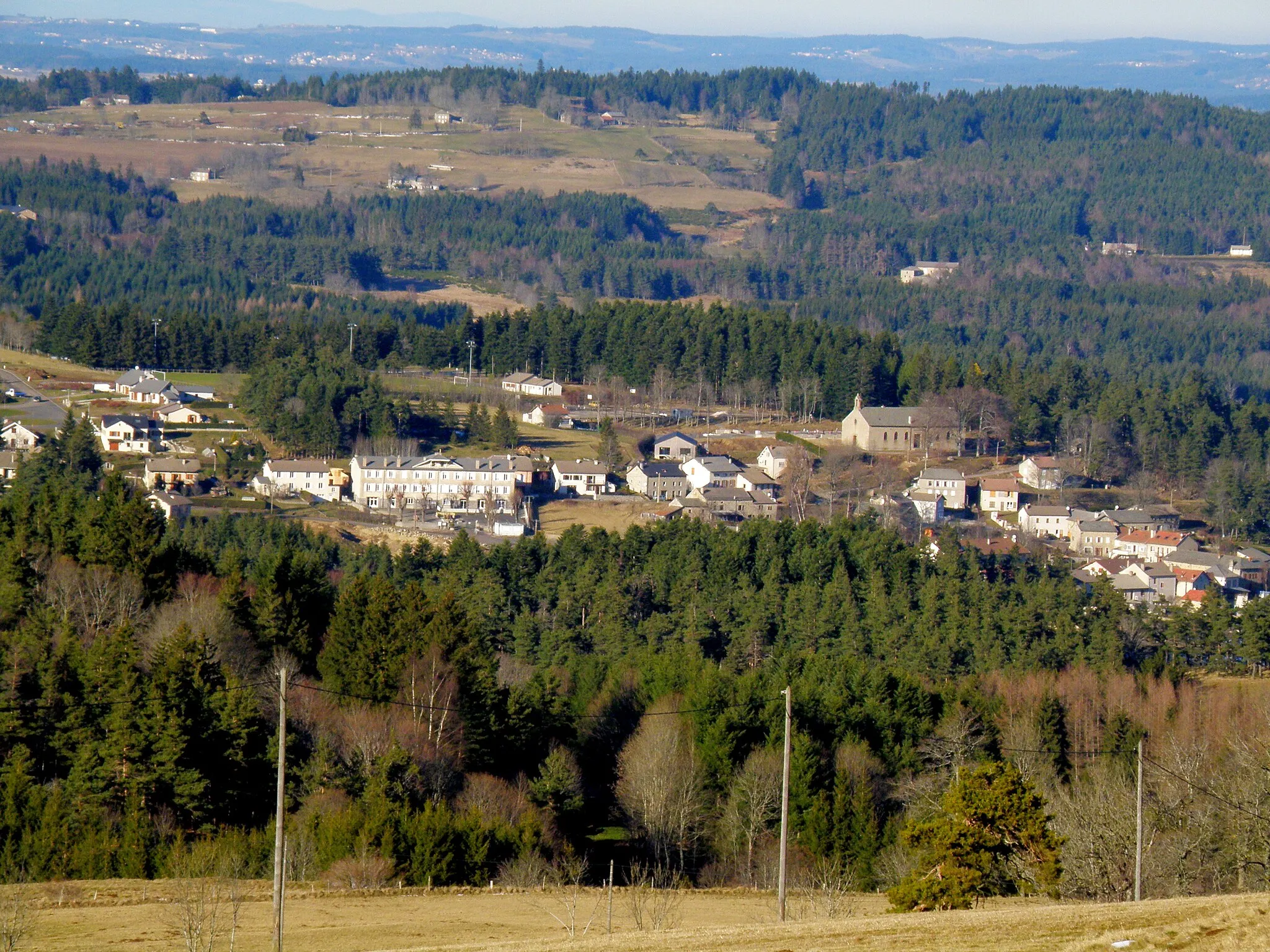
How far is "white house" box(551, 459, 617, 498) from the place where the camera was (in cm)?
5900

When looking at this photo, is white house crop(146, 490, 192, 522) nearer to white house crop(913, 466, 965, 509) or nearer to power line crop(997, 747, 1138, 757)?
white house crop(913, 466, 965, 509)

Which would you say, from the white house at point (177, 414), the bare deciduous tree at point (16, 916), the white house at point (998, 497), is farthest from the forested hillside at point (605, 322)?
the bare deciduous tree at point (16, 916)

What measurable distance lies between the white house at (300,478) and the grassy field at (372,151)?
238 ft

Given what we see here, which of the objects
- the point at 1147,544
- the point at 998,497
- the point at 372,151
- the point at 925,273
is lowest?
the point at 925,273

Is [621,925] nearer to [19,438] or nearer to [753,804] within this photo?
[753,804]

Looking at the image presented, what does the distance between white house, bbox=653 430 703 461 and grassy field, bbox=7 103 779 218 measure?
70.6 metres

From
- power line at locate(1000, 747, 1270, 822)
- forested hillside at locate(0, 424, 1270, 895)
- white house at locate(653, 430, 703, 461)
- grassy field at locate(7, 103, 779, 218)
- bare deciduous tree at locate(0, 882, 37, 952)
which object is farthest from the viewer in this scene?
grassy field at locate(7, 103, 779, 218)

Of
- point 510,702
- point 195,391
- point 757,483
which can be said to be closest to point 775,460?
point 757,483

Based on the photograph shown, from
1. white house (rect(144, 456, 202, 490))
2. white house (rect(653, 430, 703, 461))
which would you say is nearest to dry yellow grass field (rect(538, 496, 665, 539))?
white house (rect(653, 430, 703, 461))

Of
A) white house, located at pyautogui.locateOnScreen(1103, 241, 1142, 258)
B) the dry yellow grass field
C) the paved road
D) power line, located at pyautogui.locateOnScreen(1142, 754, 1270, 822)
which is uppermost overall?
power line, located at pyautogui.locateOnScreen(1142, 754, 1270, 822)

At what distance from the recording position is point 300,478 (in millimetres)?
57594

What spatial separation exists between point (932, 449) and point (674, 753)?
136 ft

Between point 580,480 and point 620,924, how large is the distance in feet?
132

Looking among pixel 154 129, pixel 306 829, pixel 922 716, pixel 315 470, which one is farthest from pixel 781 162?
pixel 306 829
